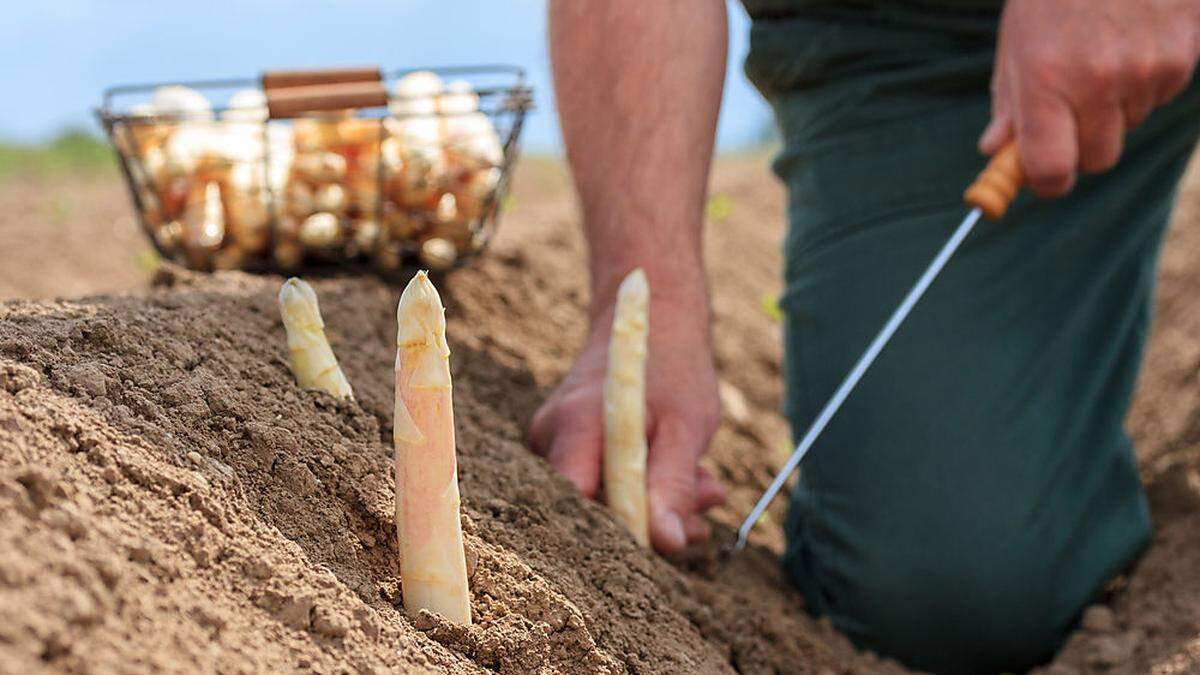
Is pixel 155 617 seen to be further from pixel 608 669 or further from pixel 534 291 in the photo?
pixel 534 291

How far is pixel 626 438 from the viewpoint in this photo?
1.82 metres

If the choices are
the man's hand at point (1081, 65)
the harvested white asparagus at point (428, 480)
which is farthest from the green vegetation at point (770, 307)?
the harvested white asparagus at point (428, 480)

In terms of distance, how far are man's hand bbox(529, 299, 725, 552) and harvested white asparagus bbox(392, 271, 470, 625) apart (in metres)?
0.60

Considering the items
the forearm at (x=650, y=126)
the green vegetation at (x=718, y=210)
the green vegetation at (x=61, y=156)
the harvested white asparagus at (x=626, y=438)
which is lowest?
the green vegetation at (x=61, y=156)

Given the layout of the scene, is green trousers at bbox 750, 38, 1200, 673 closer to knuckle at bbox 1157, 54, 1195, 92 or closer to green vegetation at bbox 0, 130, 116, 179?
knuckle at bbox 1157, 54, 1195, 92

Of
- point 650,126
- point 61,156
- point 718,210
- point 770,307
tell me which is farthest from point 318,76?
A: point 61,156

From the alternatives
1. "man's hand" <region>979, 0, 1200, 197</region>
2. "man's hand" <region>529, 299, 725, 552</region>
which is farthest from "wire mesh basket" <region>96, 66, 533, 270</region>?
"man's hand" <region>979, 0, 1200, 197</region>

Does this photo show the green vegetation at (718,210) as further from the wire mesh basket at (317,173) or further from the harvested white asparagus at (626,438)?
the harvested white asparagus at (626,438)

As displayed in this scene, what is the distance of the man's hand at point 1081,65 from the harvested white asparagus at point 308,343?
4.26ft

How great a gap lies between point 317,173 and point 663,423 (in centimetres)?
107

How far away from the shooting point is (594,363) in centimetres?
204

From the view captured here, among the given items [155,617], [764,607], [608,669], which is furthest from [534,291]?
[155,617]

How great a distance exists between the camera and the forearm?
7.19 feet

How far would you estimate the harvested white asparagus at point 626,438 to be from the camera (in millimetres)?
1791
